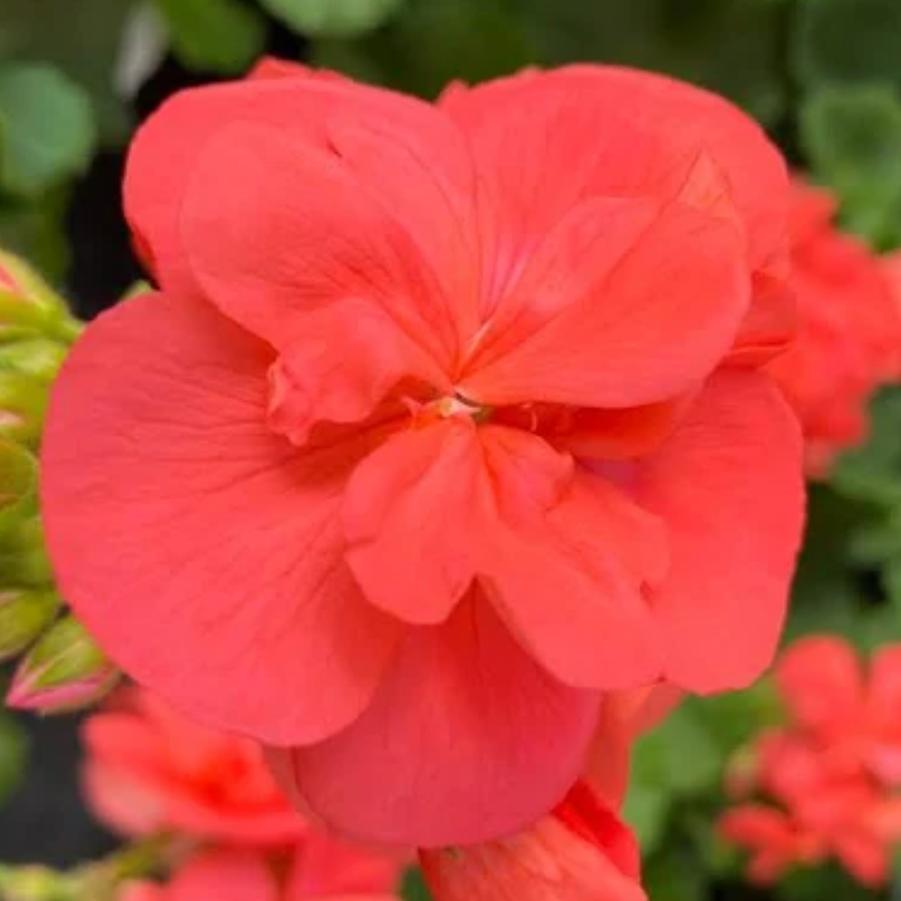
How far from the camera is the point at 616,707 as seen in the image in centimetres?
42

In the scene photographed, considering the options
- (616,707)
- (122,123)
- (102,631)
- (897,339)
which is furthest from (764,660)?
(122,123)

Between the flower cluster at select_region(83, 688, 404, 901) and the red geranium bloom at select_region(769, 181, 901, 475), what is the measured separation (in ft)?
1.07

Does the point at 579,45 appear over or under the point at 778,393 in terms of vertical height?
under

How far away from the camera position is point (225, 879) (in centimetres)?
81

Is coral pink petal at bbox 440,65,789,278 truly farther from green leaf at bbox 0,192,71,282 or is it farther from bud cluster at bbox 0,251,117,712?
green leaf at bbox 0,192,71,282

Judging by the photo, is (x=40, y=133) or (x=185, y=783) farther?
(x=40, y=133)

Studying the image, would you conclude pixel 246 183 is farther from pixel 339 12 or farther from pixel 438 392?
pixel 339 12

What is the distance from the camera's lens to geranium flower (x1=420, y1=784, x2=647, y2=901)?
405 mm

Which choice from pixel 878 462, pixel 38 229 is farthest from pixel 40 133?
pixel 878 462

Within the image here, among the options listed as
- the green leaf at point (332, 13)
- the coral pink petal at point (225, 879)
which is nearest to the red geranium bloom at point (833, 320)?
the green leaf at point (332, 13)

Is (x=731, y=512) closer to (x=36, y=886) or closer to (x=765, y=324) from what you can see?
(x=765, y=324)

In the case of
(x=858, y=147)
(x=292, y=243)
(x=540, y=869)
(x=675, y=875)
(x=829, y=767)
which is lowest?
(x=675, y=875)

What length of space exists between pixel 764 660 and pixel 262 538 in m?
0.11

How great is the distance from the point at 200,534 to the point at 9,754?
754mm
